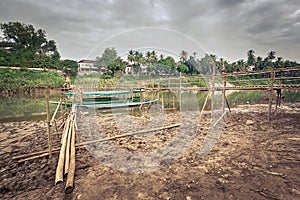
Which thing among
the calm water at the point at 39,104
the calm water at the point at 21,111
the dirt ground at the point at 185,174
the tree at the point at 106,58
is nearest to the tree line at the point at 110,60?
the tree at the point at 106,58

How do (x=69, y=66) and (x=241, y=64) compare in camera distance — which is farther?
(x=241, y=64)

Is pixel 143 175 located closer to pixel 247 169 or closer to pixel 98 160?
pixel 98 160

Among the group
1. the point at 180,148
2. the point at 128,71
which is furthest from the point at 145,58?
the point at 180,148

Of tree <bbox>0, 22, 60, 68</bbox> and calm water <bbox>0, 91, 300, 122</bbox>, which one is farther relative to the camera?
tree <bbox>0, 22, 60, 68</bbox>

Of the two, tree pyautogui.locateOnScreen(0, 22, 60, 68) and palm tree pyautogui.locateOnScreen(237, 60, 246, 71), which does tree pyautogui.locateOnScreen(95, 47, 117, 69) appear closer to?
tree pyautogui.locateOnScreen(0, 22, 60, 68)

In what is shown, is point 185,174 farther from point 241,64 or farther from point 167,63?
point 241,64

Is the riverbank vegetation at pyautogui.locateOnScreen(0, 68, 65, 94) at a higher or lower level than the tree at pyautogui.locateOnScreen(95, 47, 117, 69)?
lower

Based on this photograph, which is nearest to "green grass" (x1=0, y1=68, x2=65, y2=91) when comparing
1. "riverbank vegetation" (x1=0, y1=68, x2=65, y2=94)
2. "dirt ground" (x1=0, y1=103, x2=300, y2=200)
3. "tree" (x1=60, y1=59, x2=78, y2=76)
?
"riverbank vegetation" (x1=0, y1=68, x2=65, y2=94)

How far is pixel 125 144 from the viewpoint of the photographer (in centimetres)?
460

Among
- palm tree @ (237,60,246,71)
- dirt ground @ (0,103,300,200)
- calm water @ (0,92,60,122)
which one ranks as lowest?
calm water @ (0,92,60,122)

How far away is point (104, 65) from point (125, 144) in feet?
103

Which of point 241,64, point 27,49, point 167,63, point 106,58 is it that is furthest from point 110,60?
point 241,64

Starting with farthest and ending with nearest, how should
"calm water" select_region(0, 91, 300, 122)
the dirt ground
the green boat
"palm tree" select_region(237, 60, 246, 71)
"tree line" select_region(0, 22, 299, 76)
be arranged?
"palm tree" select_region(237, 60, 246, 71)
"tree line" select_region(0, 22, 299, 76)
the green boat
"calm water" select_region(0, 91, 300, 122)
the dirt ground

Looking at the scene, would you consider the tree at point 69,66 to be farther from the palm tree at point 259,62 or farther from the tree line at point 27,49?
the palm tree at point 259,62
